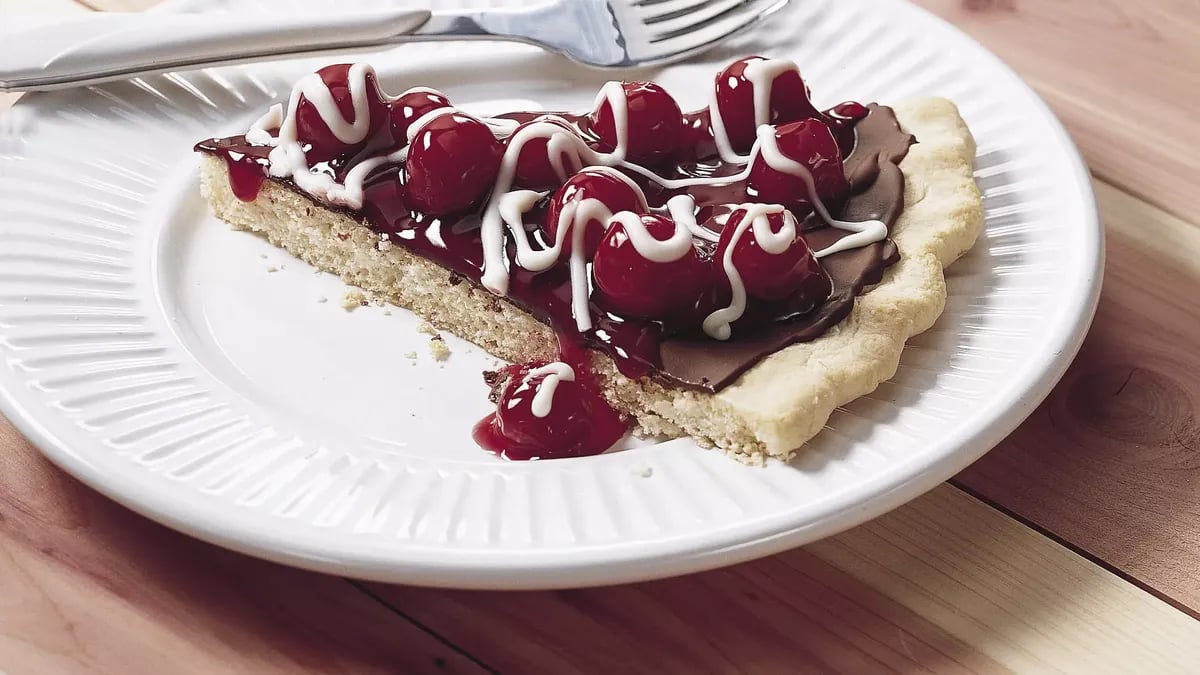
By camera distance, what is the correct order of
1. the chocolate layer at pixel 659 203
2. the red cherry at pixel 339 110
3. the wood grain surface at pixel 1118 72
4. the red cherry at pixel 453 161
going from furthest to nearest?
the wood grain surface at pixel 1118 72 < the red cherry at pixel 339 110 < the red cherry at pixel 453 161 < the chocolate layer at pixel 659 203

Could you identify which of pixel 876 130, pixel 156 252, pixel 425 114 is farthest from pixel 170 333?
pixel 876 130

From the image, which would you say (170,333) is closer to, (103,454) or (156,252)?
(156,252)

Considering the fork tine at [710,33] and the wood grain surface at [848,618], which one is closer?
the wood grain surface at [848,618]

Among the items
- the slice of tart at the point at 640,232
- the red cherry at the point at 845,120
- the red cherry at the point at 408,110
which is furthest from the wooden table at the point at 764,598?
the red cherry at the point at 408,110

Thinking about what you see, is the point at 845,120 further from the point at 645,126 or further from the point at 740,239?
the point at 740,239

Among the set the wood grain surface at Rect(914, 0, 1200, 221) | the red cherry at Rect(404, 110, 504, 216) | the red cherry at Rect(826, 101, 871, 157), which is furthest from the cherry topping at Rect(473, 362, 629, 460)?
the wood grain surface at Rect(914, 0, 1200, 221)

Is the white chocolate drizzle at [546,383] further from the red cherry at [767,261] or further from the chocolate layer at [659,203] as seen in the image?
the red cherry at [767,261]

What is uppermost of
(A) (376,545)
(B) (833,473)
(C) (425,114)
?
(C) (425,114)
